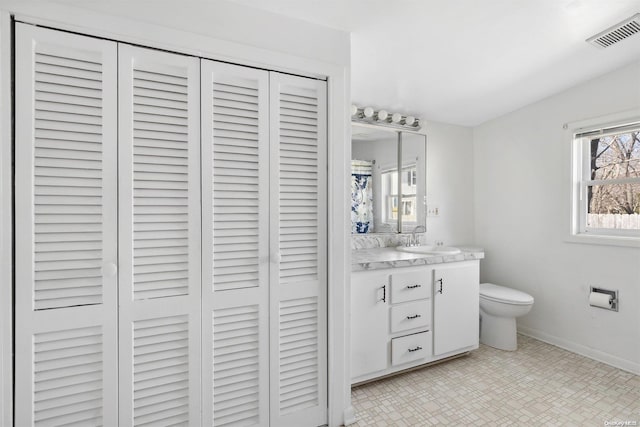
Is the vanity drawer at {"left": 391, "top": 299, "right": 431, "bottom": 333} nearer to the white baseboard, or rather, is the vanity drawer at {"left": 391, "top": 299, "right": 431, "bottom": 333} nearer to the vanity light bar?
the white baseboard

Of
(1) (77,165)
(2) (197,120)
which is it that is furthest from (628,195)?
(1) (77,165)

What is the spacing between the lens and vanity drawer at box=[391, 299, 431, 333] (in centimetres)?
214

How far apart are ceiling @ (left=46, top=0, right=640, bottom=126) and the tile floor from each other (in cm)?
216

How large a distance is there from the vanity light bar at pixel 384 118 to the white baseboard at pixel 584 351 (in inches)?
86.0

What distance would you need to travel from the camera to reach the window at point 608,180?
2.41 meters

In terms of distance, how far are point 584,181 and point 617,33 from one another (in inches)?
45.7

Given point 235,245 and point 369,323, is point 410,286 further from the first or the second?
point 235,245

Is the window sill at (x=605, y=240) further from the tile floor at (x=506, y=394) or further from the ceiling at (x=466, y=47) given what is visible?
the ceiling at (x=466, y=47)

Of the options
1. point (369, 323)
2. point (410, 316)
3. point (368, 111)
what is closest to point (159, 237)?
point (369, 323)

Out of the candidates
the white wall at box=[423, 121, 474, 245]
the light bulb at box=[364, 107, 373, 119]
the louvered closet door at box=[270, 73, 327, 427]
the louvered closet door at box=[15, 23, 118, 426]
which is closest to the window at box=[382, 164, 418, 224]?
the white wall at box=[423, 121, 474, 245]

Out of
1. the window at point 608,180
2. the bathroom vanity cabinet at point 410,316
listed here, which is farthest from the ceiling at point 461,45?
the bathroom vanity cabinet at point 410,316

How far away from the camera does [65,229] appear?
4.15 ft

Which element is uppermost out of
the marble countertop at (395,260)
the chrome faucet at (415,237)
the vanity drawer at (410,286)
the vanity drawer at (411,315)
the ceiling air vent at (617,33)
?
the ceiling air vent at (617,33)

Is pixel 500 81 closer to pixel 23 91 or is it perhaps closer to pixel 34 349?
pixel 23 91
